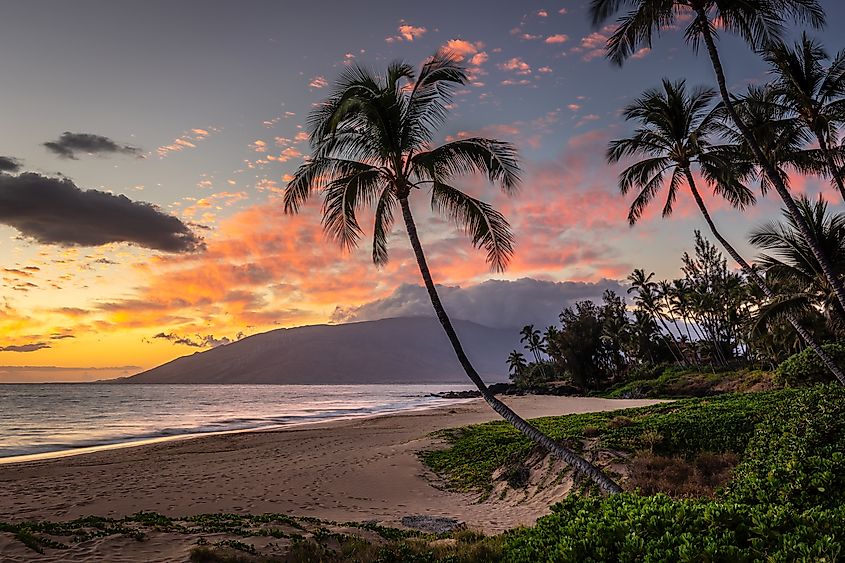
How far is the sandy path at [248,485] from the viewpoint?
39.2ft

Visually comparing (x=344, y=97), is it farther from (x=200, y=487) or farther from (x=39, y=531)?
(x=200, y=487)

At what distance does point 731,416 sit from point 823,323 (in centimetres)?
2735

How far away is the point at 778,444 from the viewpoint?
31.7 ft

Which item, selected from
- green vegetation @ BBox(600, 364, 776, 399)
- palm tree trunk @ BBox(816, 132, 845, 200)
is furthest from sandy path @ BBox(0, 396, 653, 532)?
green vegetation @ BBox(600, 364, 776, 399)

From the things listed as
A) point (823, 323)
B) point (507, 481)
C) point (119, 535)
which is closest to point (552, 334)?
point (823, 323)

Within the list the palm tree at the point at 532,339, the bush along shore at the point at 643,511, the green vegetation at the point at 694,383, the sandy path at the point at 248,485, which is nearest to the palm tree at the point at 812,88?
the bush along shore at the point at 643,511

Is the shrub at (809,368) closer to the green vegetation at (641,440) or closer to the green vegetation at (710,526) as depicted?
the green vegetation at (641,440)

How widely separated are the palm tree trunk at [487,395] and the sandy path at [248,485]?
2103mm

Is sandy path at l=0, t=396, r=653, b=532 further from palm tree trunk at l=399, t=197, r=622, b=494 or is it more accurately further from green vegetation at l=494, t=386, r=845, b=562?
green vegetation at l=494, t=386, r=845, b=562

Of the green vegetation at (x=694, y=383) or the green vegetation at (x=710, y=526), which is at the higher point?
the green vegetation at (x=710, y=526)

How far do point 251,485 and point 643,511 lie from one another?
1334cm

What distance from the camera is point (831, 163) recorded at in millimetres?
16281

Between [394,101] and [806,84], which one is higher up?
[806,84]

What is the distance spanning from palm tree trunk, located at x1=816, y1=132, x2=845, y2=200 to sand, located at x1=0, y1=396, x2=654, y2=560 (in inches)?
554
